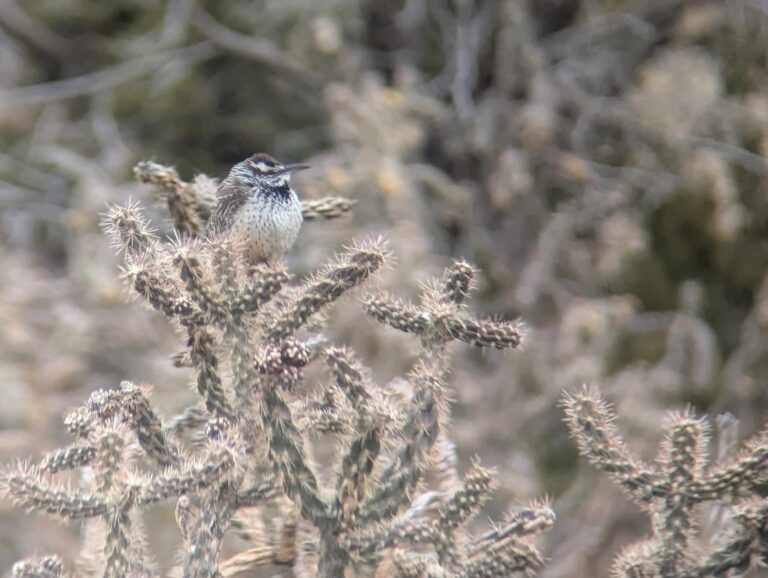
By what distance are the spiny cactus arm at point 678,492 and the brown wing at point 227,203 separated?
1411mm

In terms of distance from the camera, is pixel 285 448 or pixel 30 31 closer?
pixel 285 448

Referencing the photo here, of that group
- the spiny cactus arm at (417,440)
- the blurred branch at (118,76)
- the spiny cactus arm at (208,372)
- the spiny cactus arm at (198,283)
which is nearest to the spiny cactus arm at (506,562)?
the spiny cactus arm at (417,440)

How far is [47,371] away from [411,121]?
10.8ft

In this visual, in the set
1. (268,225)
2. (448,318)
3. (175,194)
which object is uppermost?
(268,225)

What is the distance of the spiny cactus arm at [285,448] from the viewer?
2480 mm

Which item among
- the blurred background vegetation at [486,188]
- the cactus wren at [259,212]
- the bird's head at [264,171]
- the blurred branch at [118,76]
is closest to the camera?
the cactus wren at [259,212]

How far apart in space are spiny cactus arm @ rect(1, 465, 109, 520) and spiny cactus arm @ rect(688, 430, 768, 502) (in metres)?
1.39

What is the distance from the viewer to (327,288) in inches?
95.2

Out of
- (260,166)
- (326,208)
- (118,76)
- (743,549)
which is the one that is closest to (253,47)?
(118,76)

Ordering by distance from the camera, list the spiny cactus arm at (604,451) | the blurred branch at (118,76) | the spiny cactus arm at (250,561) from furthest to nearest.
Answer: the blurred branch at (118,76) < the spiny cactus arm at (250,561) < the spiny cactus arm at (604,451)

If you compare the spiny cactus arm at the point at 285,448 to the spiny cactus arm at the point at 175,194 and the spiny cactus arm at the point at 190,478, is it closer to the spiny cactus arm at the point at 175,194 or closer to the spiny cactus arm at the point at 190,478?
the spiny cactus arm at the point at 190,478

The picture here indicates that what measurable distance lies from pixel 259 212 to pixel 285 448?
1.08 metres

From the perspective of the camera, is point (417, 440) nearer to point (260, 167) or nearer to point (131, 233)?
point (131, 233)

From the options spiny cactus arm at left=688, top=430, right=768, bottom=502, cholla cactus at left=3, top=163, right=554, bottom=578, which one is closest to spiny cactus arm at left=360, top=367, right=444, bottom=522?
cholla cactus at left=3, top=163, right=554, bottom=578
